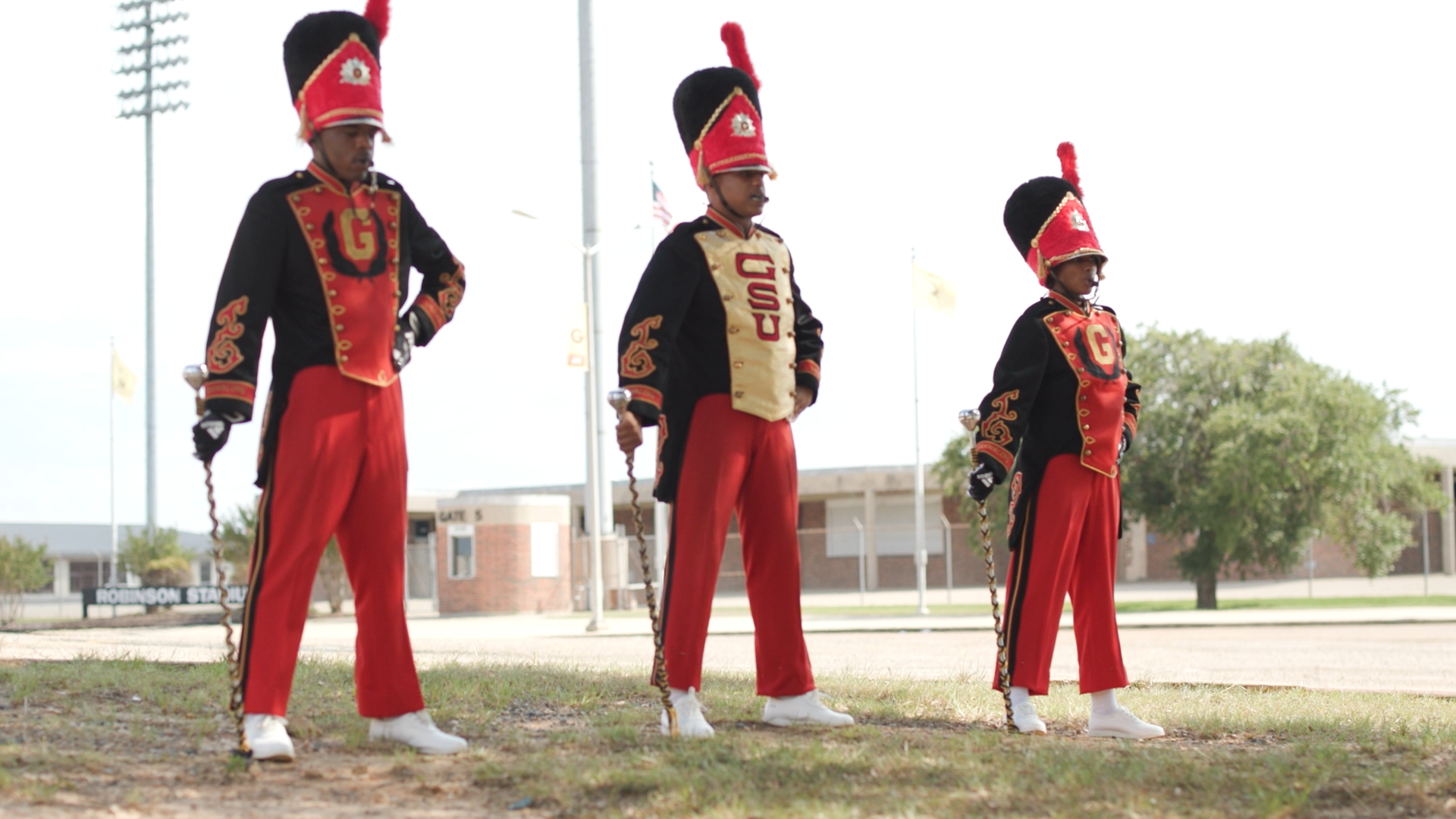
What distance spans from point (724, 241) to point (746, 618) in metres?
20.9

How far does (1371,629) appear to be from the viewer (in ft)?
64.3

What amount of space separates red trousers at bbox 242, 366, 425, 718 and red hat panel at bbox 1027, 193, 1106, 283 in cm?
296

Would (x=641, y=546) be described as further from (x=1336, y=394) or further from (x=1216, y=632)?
(x=1336, y=394)

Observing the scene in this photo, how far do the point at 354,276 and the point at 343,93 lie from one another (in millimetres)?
632

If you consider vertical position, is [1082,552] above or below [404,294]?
below

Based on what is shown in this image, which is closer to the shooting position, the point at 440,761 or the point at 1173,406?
the point at 440,761

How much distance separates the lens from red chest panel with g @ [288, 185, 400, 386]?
4.91 metres

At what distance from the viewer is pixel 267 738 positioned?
15.5 ft

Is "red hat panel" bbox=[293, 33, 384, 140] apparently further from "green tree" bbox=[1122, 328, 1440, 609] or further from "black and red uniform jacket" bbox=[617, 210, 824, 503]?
"green tree" bbox=[1122, 328, 1440, 609]

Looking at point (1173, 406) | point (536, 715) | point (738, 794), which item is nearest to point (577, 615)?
point (1173, 406)

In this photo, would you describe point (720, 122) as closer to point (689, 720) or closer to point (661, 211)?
point (689, 720)

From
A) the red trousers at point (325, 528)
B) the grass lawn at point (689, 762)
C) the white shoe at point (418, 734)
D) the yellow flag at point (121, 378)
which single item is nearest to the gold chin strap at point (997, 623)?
the grass lawn at point (689, 762)

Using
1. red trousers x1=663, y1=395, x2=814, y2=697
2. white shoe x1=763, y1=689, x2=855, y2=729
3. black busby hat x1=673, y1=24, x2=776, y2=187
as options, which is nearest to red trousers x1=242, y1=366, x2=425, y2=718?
red trousers x1=663, y1=395, x2=814, y2=697

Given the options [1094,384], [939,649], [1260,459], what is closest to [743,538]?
[1094,384]
